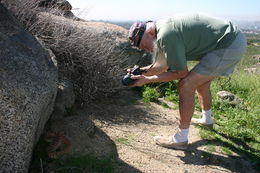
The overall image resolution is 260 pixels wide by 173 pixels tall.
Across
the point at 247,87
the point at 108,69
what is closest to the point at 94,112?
the point at 108,69

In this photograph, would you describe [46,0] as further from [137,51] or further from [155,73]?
[155,73]

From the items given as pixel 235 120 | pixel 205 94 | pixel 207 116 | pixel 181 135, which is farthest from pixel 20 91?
pixel 235 120

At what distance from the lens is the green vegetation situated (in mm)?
4121

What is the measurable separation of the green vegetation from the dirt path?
0.68 ft

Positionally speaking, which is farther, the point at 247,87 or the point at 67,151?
the point at 247,87

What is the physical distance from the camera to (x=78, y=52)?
4746 millimetres

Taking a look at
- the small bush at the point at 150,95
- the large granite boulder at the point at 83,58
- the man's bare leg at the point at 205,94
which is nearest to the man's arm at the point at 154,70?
the man's bare leg at the point at 205,94

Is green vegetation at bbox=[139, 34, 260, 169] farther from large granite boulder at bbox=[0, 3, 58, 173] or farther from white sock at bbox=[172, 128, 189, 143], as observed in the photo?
large granite boulder at bbox=[0, 3, 58, 173]

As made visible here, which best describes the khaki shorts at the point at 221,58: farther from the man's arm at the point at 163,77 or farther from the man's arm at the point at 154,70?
the man's arm at the point at 154,70

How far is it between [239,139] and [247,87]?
9.54 ft

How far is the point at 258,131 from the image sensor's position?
4.66 meters

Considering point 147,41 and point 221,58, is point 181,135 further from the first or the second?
point 147,41

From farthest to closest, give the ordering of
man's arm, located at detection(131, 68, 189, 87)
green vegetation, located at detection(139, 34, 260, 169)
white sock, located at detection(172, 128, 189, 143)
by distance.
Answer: green vegetation, located at detection(139, 34, 260, 169) → white sock, located at detection(172, 128, 189, 143) → man's arm, located at detection(131, 68, 189, 87)

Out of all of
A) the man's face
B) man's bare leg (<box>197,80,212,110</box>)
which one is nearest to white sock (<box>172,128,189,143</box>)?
man's bare leg (<box>197,80,212,110</box>)
